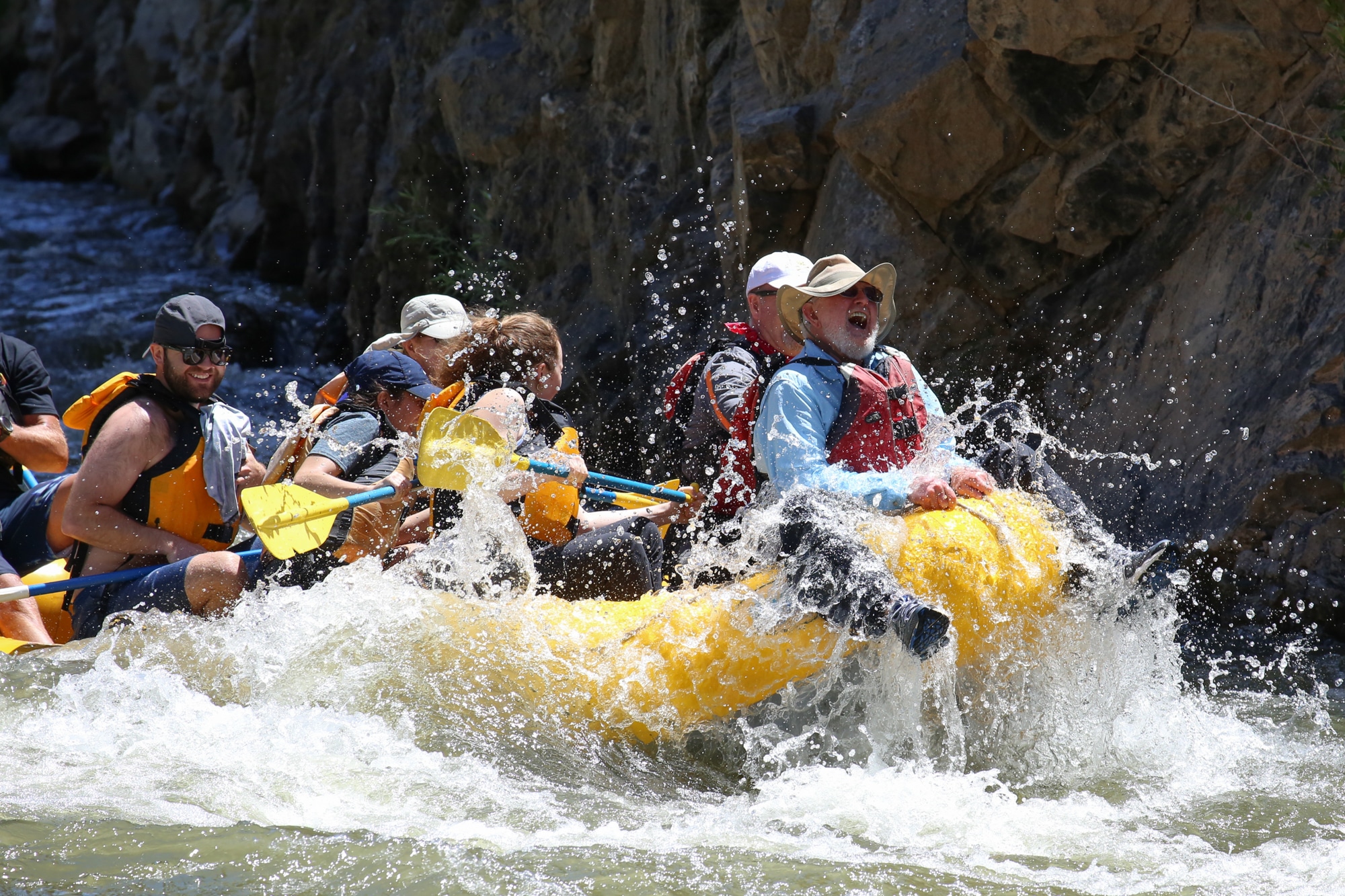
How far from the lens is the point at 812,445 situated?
353 centimetres

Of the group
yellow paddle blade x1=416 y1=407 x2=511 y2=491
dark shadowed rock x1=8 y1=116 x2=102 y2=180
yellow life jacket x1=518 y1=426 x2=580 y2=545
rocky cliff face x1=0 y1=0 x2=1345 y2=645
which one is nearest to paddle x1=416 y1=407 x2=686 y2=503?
yellow paddle blade x1=416 y1=407 x2=511 y2=491

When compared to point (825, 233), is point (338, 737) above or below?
below

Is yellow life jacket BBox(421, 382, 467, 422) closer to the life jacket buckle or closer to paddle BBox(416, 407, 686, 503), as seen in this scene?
paddle BBox(416, 407, 686, 503)

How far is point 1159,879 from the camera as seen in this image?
287cm

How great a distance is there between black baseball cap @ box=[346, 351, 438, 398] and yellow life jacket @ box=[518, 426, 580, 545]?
0.46m

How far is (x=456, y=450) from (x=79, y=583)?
1253 millimetres

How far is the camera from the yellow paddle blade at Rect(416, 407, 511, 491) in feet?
12.5

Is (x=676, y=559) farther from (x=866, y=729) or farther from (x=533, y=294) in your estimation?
(x=533, y=294)

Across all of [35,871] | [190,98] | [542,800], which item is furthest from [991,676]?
[190,98]

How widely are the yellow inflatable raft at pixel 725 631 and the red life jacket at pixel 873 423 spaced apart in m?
0.30

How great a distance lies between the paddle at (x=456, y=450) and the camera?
12.5 feet

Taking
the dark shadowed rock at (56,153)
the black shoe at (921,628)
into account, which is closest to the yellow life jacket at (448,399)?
the black shoe at (921,628)

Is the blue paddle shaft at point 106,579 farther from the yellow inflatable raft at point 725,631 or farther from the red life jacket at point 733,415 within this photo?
the red life jacket at point 733,415

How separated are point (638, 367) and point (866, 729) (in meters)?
4.64
